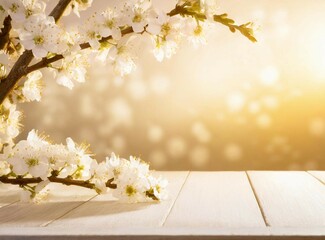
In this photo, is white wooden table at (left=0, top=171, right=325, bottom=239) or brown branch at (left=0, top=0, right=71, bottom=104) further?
brown branch at (left=0, top=0, right=71, bottom=104)

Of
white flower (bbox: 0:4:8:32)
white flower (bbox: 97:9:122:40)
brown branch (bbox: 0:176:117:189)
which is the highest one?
white flower (bbox: 0:4:8:32)

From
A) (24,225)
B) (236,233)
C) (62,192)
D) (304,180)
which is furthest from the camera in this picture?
(304,180)

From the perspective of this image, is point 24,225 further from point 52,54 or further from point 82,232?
point 52,54

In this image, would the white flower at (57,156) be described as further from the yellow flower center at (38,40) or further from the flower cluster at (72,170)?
the yellow flower center at (38,40)

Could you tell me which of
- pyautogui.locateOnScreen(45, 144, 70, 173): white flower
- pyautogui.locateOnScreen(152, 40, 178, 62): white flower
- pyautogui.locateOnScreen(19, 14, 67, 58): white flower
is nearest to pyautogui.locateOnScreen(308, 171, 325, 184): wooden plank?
pyautogui.locateOnScreen(152, 40, 178, 62): white flower

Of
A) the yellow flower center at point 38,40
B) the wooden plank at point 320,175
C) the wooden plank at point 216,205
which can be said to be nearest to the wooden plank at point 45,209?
the wooden plank at point 216,205

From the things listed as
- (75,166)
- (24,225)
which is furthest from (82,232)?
(75,166)

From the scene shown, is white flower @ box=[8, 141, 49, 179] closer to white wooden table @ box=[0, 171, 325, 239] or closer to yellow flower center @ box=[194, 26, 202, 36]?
white wooden table @ box=[0, 171, 325, 239]

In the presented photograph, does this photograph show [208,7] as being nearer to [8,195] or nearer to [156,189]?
[156,189]
